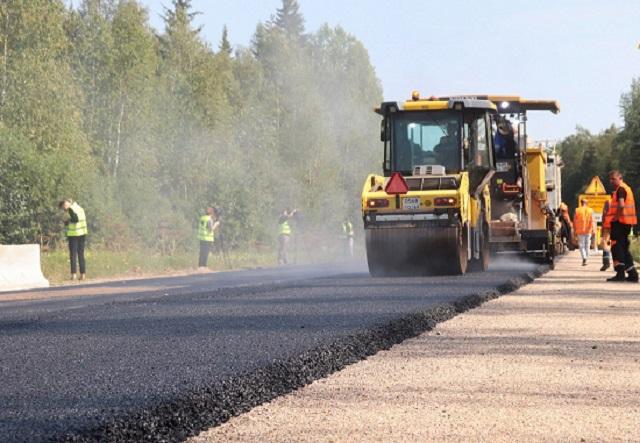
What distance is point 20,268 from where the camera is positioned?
25312 mm

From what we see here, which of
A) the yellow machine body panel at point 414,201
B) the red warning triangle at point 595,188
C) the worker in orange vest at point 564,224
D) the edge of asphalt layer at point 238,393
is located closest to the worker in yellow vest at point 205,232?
the worker in orange vest at point 564,224

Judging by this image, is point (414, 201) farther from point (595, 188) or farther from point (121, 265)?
point (595, 188)

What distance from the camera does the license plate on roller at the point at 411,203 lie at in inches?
835

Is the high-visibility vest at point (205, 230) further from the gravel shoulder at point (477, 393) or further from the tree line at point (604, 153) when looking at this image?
the tree line at point (604, 153)

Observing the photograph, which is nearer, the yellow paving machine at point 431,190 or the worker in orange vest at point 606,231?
the yellow paving machine at point 431,190

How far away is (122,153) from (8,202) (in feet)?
64.3

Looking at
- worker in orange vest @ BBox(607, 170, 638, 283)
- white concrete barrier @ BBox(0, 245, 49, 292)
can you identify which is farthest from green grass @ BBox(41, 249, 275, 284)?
worker in orange vest @ BBox(607, 170, 638, 283)

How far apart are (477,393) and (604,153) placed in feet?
413

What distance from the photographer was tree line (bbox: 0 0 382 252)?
4419 cm

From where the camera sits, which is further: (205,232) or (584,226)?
(205,232)

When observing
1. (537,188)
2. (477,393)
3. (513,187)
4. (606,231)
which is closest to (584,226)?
(537,188)

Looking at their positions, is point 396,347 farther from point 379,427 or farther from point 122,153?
point 122,153

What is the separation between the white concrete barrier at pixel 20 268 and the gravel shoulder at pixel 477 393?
13507 millimetres

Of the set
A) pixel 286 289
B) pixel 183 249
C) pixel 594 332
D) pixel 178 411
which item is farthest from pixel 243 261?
pixel 178 411
